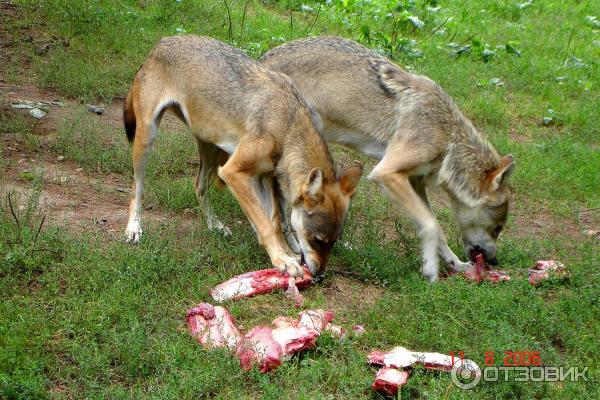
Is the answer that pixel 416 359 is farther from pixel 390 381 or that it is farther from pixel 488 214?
pixel 488 214

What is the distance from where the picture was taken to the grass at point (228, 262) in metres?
4.55

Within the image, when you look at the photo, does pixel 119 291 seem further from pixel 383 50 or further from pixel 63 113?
pixel 383 50

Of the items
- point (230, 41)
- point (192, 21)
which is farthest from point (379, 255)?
point (192, 21)

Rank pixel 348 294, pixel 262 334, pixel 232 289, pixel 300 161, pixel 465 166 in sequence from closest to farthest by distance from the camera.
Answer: pixel 262 334
pixel 232 289
pixel 348 294
pixel 300 161
pixel 465 166

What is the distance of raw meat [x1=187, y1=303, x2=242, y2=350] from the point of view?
4.81 metres

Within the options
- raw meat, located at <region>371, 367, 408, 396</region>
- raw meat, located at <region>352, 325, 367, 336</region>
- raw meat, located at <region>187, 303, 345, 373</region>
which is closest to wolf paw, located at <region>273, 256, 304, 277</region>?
raw meat, located at <region>187, 303, 345, 373</region>

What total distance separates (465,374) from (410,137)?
294cm

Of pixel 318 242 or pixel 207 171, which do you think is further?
pixel 207 171

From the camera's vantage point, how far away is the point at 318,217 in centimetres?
608

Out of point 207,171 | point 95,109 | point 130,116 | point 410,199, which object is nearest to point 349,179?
point 410,199

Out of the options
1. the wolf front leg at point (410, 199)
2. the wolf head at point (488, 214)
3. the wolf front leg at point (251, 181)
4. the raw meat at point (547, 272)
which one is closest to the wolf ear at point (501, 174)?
the wolf head at point (488, 214)

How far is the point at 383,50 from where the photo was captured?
41.1 feet

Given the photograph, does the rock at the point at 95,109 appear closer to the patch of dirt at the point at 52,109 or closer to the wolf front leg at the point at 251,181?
the patch of dirt at the point at 52,109

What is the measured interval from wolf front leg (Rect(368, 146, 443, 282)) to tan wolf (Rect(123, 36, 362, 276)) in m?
0.70
